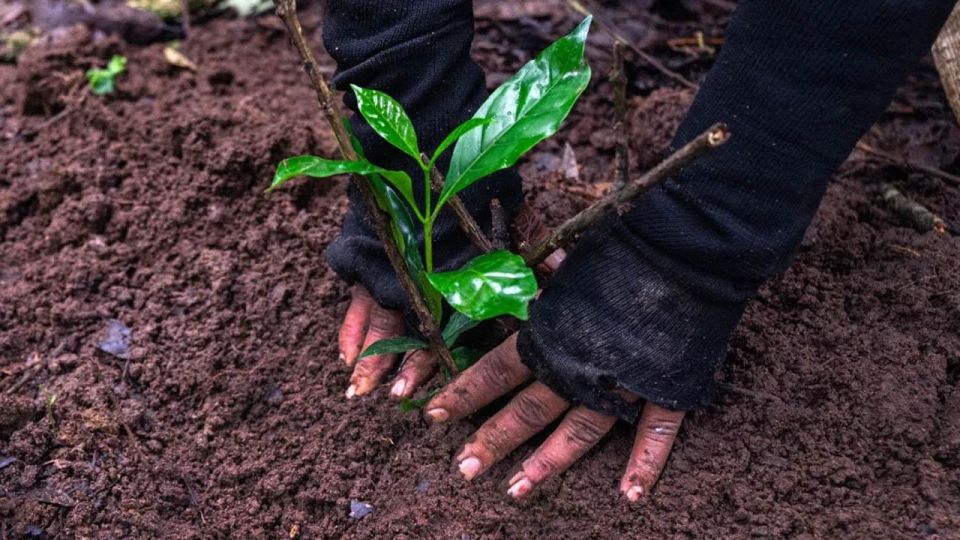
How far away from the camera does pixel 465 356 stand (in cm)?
171

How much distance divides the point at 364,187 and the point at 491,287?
0.32m

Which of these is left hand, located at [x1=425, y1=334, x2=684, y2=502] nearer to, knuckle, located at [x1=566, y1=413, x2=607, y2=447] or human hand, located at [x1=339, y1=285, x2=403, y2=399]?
knuckle, located at [x1=566, y1=413, x2=607, y2=447]

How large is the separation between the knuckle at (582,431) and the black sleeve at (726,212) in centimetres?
8

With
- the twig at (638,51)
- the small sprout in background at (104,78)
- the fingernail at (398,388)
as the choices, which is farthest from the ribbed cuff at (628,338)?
the small sprout in background at (104,78)

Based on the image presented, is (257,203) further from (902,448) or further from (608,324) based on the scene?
(902,448)

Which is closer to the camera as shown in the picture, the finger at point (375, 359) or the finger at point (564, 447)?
the finger at point (564, 447)

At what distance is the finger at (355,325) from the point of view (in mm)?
1869

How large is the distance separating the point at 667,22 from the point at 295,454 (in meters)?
2.05

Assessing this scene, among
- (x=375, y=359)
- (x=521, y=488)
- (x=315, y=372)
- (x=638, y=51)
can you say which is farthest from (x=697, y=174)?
(x=638, y=51)

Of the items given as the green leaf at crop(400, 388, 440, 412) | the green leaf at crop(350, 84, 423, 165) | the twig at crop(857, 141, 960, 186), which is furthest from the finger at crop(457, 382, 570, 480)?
the twig at crop(857, 141, 960, 186)

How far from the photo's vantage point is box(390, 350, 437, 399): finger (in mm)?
1751

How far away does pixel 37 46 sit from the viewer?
296 cm

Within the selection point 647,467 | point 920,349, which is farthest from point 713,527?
point 920,349

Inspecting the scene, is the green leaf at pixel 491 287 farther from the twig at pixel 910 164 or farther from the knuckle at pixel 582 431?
the twig at pixel 910 164
